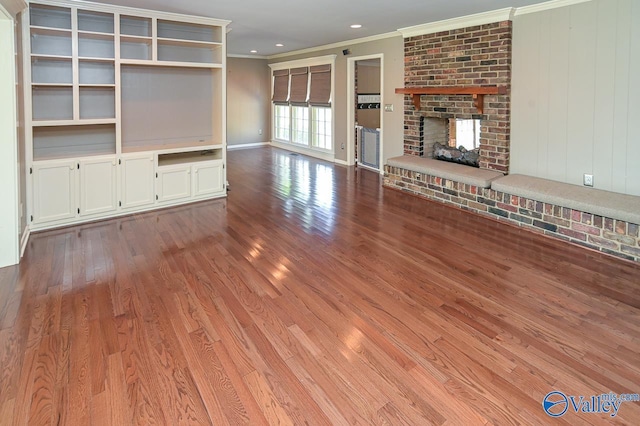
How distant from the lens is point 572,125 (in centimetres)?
466

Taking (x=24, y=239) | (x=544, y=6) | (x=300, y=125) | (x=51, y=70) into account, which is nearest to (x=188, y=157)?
(x=51, y=70)

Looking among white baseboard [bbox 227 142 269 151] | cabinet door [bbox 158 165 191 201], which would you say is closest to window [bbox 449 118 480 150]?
cabinet door [bbox 158 165 191 201]

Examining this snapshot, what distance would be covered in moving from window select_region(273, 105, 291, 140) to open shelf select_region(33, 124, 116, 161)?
5.86 meters

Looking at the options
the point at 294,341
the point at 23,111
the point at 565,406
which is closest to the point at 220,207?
the point at 23,111

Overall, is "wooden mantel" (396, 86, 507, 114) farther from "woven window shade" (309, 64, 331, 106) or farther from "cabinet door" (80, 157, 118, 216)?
"cabinet door" (80, 157, 118, 216)

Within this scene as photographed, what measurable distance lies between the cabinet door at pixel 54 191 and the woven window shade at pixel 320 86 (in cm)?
551

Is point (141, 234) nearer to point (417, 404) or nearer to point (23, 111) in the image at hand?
point (23, 111)

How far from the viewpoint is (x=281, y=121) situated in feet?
35.5

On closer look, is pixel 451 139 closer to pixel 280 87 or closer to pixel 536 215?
pixel 536 215

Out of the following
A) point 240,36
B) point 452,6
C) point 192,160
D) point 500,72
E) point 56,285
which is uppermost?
point 240,36

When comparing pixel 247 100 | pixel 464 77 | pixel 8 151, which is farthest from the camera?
pixel 247 100

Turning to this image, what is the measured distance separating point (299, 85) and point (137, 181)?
5.61 meters

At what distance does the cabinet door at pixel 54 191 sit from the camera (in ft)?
14.2

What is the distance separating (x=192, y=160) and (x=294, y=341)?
3927 mm
